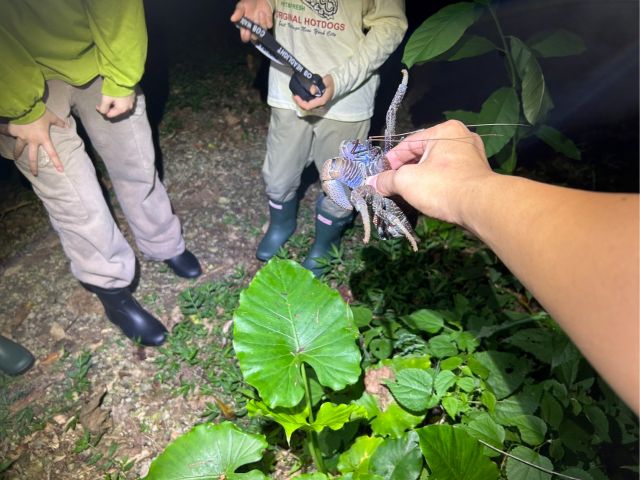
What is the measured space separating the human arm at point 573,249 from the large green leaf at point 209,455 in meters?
0.76

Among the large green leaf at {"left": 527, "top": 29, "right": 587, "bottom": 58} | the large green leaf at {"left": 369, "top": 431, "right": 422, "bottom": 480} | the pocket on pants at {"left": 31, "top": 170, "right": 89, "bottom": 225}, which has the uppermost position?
the large green leaf at {"left": 527, "top": 29, "right": 587, "bottom": 58}

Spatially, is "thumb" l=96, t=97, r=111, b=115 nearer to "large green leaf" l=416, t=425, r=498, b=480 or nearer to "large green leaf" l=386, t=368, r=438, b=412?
"large green leaf" l=386, t=368, r=438, b=412

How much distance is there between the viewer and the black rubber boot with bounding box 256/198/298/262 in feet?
7.61

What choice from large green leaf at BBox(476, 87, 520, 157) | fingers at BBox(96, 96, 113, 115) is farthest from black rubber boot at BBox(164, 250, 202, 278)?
large green leaf at BBox(476, 87, 520, 157)

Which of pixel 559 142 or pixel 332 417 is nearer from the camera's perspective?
pixel 332 417

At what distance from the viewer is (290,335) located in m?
1.31

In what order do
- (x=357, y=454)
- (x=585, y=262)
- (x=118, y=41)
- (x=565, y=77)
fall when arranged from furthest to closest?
1. (x=565, y=77)
2. (x=118, y=41)
3. (x=357, y=454)
4. (x=585, y=262)

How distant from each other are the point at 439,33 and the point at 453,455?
1264 mm

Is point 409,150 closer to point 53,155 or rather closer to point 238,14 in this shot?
point 238,14

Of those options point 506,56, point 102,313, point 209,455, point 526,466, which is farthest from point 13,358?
point 506,56

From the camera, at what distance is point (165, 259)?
2.26m

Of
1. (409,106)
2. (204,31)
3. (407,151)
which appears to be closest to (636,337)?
(407,151)

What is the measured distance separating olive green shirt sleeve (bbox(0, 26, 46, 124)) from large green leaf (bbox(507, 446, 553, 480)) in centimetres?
174

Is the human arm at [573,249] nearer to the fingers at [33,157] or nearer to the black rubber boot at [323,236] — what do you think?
the black rubber boot at [323,236]
